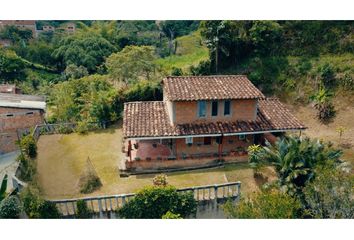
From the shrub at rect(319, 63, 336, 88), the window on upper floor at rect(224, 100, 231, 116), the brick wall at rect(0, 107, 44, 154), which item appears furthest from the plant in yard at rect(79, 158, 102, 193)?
the shrub at rect(319, 63, 336, 88)

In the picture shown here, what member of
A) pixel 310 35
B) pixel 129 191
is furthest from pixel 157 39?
pixel 129 191

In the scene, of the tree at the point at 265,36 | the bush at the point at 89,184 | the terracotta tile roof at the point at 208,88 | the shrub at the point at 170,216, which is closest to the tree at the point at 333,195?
the shrub at the point at 170,216

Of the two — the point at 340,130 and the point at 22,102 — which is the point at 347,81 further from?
the point at 22,102

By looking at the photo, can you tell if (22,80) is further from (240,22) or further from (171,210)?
(171,210)

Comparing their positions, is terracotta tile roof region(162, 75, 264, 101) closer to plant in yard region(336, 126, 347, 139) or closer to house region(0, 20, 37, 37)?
plant in yard region(336, 126, 347, 139)

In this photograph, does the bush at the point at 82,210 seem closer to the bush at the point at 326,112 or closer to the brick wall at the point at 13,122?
the brick wall at the point at 13,122

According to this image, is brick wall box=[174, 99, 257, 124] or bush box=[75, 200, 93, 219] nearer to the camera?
bush box=[75, 200, 93, 219]

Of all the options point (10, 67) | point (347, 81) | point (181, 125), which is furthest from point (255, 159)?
point (10, 67)
